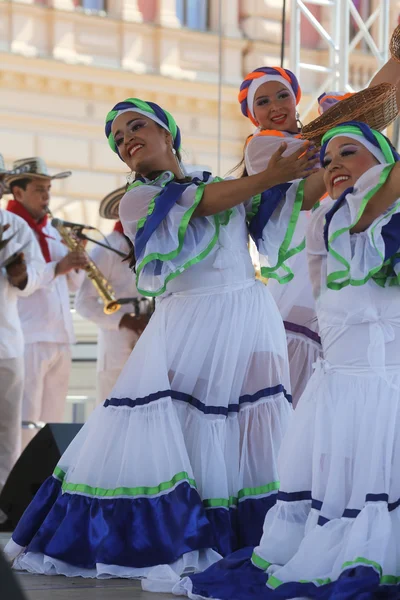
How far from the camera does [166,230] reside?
402 cm

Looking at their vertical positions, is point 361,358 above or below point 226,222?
below

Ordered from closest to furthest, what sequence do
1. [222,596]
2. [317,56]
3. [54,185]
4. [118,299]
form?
[222,596], [118,299], [54,185], [317,56]

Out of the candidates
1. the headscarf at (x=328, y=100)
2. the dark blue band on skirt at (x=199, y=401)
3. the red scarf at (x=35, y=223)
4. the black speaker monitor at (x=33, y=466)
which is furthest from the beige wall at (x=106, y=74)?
the dark blue band on skirt at (x=199, y=401)

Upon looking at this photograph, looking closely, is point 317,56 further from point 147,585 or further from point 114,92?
point 147,585

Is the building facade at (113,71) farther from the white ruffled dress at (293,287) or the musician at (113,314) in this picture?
the white ruffled dress at (293,287)

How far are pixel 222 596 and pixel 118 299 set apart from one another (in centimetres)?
400

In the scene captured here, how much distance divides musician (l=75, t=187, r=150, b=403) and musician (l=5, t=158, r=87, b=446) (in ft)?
0.52

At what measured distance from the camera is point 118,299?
7129 mm

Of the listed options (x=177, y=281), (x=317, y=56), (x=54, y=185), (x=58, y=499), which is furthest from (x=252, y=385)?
(x=317, y=56)

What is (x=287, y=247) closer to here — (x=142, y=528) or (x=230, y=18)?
(x=142, y=528)

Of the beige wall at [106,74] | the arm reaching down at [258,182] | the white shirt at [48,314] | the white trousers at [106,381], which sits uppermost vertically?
the beige wall at [106,74]

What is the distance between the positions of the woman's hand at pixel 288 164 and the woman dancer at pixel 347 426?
0.21 metres

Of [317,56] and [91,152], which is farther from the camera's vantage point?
[317,56]

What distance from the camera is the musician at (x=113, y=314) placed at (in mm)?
7203
